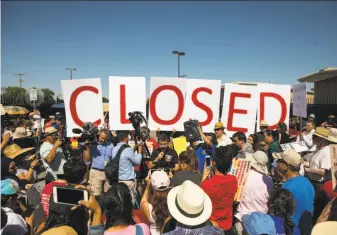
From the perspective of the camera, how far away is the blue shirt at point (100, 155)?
5.06 meters

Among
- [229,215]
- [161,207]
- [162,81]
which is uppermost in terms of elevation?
[162,81]

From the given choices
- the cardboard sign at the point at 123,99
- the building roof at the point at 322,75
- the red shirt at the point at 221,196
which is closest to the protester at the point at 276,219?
the red shirt at the point at 221,196

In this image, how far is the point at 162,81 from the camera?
5574 millimetres

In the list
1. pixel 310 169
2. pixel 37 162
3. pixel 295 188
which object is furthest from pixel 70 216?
pixel 310 169

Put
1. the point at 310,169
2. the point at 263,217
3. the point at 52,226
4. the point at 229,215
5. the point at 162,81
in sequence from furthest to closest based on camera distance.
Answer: the point at 162,81, the point at 310,169, the point at 229,215, the point at 263,217, the point at 52,226

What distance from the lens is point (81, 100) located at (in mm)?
5418

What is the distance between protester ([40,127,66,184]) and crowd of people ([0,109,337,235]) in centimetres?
2

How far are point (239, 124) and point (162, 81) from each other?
185cm

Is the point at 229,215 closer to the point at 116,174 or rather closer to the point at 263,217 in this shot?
the point at 263,217

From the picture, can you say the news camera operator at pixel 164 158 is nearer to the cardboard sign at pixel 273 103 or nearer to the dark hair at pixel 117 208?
the dark hair at pixel 117 208

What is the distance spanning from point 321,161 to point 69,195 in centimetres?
339

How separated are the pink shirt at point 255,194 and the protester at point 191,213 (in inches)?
47.1

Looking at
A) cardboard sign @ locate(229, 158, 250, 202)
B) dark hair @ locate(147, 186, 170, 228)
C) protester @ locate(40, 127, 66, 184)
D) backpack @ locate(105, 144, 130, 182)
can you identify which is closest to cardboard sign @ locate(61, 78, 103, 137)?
protester @ locate(40, 127, 66, 184)

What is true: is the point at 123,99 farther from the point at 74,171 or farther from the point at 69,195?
the point at 69,195
